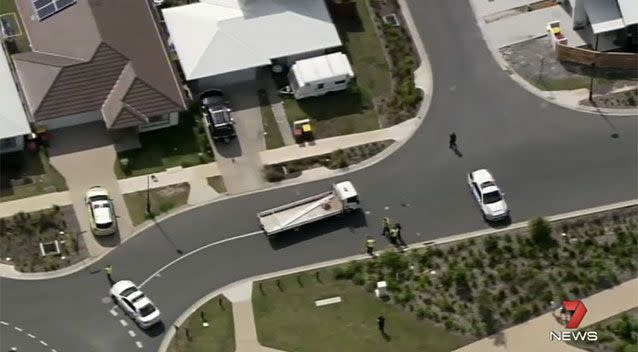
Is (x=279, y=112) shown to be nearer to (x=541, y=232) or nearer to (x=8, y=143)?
(x=8, y=143)

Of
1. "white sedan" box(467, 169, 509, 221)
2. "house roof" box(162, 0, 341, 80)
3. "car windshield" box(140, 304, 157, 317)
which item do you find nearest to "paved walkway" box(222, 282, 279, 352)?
"car windshield" box(140, 304, 157, 317)

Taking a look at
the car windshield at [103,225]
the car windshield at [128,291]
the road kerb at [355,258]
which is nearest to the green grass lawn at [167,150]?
the car windshield at [103,225]

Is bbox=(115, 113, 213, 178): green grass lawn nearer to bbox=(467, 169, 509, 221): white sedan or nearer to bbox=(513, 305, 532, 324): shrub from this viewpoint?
bbox=(467, 169, 509, 221): white sedan

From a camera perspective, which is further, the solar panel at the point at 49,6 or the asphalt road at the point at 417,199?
the solar panel at the point at 49,6

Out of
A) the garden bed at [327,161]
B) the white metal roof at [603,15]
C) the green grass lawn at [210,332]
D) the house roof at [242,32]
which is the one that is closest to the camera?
the green grass lawn at [210,332]

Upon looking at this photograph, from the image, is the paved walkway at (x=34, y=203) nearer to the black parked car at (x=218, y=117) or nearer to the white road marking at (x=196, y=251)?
the white road marking at (x=196, y=251)

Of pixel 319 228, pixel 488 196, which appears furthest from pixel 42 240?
pixel 488 196

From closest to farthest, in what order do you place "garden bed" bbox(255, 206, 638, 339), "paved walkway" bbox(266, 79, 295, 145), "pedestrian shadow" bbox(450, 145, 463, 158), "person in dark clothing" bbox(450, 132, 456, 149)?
"garden bed" bbox(255, 206, 638, 339) < "pedestrian shadow" bbox(450, 145, 463, 158) < "person in dark clothing" bbox(450, 132, 456, 149) < "paved walkway" bbox(266, 79, 295, 145)

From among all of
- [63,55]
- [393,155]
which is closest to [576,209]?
[393,155]
